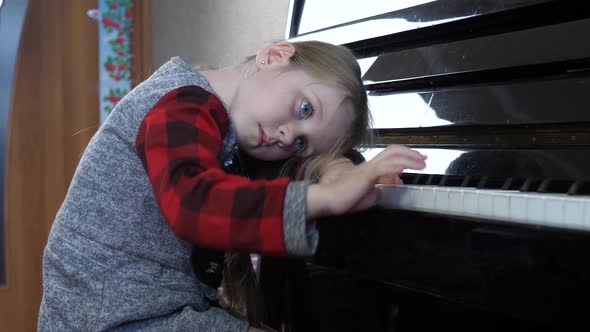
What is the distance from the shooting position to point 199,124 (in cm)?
79

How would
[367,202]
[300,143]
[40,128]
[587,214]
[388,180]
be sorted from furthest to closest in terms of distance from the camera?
[40,128] < [300,143] < [388,180] < [367,202] < [587,214]

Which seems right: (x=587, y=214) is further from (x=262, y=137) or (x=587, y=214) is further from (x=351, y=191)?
(x=262, y=137)

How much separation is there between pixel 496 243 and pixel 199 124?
0.40 meters

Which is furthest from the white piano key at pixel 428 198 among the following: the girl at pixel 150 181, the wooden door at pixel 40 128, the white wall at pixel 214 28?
the wooden door at pixel 40 128

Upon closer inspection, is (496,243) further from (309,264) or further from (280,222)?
(309,264)

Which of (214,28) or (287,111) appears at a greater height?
(214,28)

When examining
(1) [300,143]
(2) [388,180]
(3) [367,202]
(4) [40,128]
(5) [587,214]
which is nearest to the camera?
(5) [587,214]

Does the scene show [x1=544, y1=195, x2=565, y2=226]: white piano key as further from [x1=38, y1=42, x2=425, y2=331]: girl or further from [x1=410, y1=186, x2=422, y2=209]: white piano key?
[x1=38, y1=42, x2=425, y2=331]: girl

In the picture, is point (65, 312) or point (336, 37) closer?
point (65, 312)

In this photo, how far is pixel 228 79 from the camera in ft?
3.24

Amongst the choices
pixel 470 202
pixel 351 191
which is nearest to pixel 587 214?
pixel 470 202

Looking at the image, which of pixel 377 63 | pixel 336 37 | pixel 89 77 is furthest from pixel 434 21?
pixel 89 77

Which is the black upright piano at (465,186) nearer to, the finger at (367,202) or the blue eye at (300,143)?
the finger at (367,202)

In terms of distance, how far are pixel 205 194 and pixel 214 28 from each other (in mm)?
2035
